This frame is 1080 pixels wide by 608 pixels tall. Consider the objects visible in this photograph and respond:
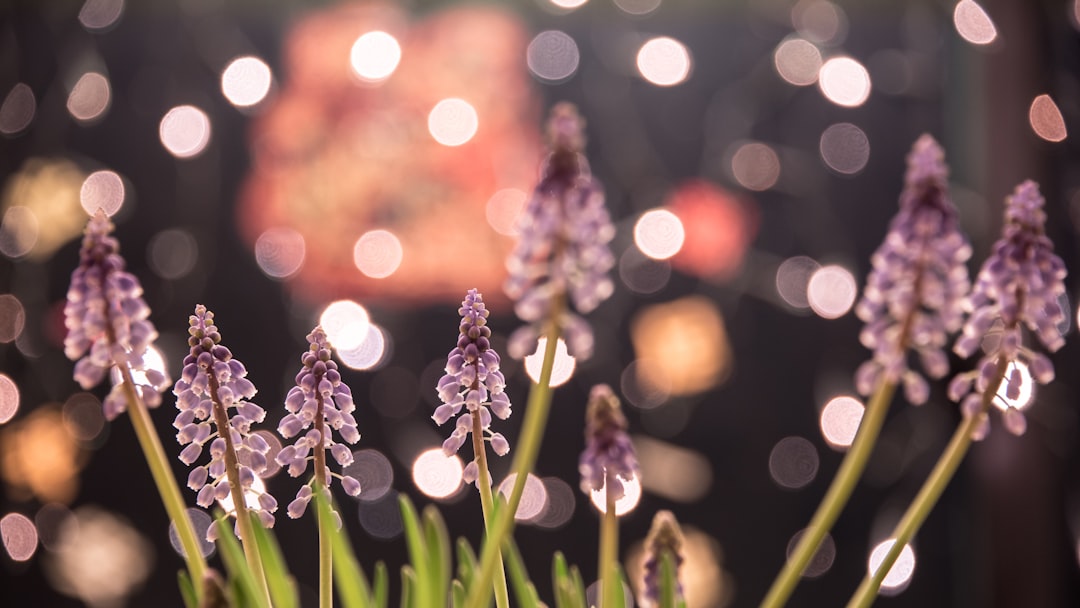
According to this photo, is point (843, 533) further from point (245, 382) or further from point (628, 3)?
point (245, 382)

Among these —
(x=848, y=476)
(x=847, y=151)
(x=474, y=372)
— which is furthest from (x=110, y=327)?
(x=847, y=151)

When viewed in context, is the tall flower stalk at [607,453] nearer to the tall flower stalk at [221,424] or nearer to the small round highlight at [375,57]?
the tall flower stalk at [221,424]

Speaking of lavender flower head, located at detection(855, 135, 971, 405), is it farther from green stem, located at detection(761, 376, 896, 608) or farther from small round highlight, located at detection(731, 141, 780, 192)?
small round highlight, located at detection(731, 141, 780, 192)

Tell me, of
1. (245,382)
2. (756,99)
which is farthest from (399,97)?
(245,382)

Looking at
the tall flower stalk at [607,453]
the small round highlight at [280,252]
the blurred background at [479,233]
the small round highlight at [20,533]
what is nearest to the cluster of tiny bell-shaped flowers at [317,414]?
the tall flower stalk at [607,453]

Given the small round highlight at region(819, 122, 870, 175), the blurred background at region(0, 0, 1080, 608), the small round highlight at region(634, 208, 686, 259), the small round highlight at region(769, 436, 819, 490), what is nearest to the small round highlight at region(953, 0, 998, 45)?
the blurred background at region(0, 0, 1080, 608)

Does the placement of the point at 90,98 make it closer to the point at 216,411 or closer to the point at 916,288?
the point at 216,411

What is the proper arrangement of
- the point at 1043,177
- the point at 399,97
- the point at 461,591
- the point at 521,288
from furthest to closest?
the point at 399,97, the point at 1043,177, the point at 461,591, the point at 521,288
